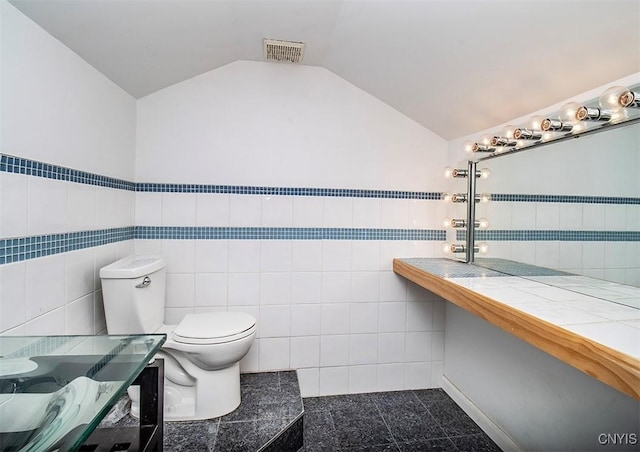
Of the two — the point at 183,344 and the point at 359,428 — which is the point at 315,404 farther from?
the point at 183,344

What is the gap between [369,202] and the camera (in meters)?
2.29

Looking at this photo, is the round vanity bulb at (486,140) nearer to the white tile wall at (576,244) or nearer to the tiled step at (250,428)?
the white tile wall at (576,244)

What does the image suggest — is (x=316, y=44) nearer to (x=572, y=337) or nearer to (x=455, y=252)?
(x=455, y=252)

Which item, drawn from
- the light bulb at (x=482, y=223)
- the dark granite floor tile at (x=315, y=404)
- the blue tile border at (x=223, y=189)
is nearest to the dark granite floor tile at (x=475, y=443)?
the dark granite floor tile at (x=315, y=404)

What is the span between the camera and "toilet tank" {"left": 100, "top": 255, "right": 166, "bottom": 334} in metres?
1.58

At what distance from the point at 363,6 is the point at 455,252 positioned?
152 cm

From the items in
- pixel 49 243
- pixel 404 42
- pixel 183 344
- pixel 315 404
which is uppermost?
pixel 404 42

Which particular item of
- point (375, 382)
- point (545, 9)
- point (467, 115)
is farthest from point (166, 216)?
point (545, 9)

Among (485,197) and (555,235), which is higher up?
(485,197)

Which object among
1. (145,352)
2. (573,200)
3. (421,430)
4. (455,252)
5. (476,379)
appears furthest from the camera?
(455,252)

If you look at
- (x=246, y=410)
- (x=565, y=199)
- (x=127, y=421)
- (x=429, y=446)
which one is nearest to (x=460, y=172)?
(x=565, y=199)

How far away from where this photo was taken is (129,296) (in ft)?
Answer: 5.24

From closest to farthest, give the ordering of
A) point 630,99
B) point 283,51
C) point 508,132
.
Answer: point 630,99 → point 508,132 → point 283,51

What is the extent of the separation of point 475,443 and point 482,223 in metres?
1.23
